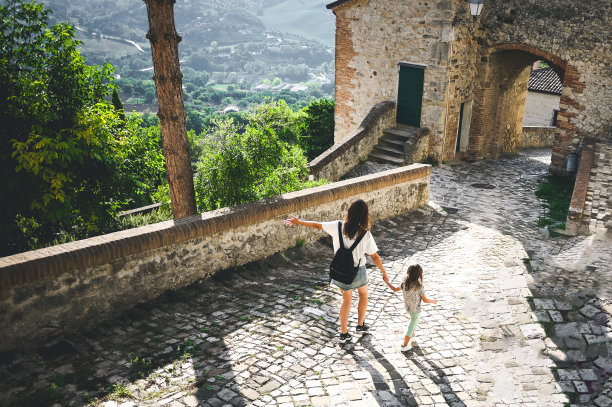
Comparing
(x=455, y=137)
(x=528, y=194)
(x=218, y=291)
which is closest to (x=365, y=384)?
(x=218, y=291)

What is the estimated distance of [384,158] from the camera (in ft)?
47.7

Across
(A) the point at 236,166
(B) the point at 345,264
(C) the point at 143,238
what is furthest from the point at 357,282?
(A) the point at 236,166

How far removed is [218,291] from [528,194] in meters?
9.24

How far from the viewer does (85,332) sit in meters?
5.21

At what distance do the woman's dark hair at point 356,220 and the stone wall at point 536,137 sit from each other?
17.7m

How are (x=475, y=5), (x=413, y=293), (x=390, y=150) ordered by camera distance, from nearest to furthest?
(x=413, y=293), (x=475, y=5), (x=390, y=150)

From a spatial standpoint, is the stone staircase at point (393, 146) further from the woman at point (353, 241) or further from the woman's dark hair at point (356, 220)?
the woman's dark hair at point (356, 220)

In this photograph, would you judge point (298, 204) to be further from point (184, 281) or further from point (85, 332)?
point (85, 332)

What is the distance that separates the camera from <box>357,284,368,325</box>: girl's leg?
5438 mm

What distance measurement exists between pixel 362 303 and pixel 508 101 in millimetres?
13501

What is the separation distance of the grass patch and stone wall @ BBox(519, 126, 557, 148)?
7385mm

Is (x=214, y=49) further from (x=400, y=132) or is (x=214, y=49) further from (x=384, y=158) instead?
(x=384, y=158)

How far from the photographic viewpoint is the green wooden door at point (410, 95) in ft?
48.1

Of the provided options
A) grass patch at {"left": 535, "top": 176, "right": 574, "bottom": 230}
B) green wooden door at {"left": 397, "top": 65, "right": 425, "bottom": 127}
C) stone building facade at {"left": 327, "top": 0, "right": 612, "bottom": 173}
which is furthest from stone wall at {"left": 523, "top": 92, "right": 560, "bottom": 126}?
green wooden door at {"left": 397, "top": 65, "right": 425, "bottom": 127}
